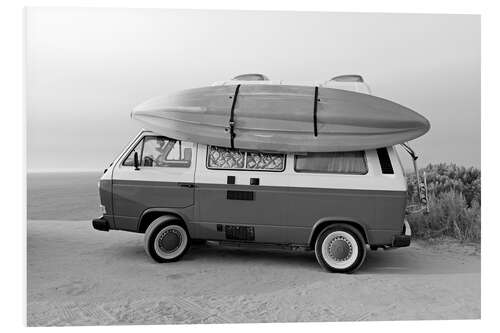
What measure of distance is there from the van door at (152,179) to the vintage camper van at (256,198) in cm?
1

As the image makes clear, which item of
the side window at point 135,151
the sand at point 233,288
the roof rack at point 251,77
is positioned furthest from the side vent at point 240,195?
the roof rack at point 251,77

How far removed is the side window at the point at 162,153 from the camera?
6.81 meters

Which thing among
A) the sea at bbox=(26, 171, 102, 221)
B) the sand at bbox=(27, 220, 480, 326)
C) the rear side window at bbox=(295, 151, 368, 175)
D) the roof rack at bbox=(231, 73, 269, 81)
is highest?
the roof rack at bbox=(231, 73, 269, 81)

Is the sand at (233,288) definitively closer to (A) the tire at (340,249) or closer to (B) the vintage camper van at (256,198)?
(A) the tire at (340,249)

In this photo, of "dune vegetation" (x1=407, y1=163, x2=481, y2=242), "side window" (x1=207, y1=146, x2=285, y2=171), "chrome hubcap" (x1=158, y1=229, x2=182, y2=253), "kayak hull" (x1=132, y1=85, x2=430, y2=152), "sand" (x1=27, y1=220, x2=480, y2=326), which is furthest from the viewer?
"dune vegetation" (x1=407, y1=163, x2=481, y2=242)

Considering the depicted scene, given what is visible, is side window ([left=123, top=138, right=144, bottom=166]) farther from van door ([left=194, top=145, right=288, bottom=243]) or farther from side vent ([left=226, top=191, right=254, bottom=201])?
side vent ([left=226, top=191, right=254, bottom=201])

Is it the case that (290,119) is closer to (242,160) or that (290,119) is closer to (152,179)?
(242,160)

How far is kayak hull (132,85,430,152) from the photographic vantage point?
6.38m

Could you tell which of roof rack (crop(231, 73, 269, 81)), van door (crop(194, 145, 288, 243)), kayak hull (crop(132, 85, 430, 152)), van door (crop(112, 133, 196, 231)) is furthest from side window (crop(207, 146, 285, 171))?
roof rack (crop(231, 73, 269, 81))

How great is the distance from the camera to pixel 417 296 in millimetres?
6043

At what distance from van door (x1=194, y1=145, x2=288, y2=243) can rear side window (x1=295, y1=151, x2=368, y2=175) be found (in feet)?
0.94

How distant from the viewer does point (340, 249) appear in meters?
6.51
